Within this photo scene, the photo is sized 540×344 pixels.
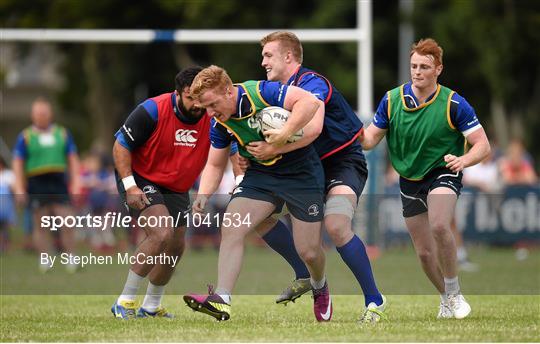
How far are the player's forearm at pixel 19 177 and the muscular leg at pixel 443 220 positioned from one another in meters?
7.48

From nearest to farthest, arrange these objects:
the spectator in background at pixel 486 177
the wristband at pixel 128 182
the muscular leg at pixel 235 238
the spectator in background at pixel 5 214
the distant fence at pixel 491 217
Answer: the muscular leg at pixel 235 238 < the wristband at pixel 128 182 < the distant fence at pixel 491 217 < the spectator in background at pixel 5 214 < the spectator in background at pixel 486 177

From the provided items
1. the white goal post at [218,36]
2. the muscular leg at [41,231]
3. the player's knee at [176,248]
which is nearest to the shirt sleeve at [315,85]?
the player's knee at [176,248]

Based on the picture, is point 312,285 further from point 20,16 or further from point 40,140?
point 20,16

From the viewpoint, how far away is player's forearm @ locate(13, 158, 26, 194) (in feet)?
48.7

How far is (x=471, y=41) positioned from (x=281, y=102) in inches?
864

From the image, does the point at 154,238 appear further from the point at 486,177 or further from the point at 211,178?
the point at 486,177

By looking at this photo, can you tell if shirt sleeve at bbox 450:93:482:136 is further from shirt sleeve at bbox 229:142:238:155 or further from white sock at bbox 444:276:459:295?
shirt sleeve at bbox 229:142:238:155

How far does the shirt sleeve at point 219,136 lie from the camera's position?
27.8ft

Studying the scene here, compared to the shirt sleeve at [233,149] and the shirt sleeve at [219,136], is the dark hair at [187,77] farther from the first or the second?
the shirt sleeve at [233,149]

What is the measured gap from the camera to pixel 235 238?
818cm

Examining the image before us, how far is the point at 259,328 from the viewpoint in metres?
8.07

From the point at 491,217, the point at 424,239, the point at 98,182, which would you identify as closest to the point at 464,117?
the point at 424,239

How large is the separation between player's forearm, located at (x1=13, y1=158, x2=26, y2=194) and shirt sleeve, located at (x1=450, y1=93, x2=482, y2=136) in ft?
25.0

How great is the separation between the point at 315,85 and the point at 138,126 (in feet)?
4.71
